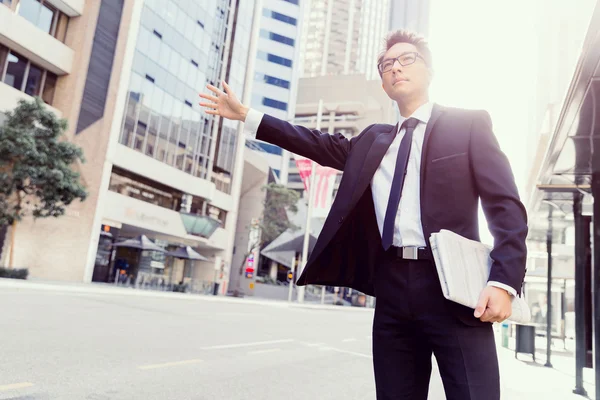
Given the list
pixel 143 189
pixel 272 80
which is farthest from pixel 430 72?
pixel 272 80

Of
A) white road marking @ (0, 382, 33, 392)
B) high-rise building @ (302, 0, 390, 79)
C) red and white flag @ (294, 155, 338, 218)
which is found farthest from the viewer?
high-rise building @ (302, 0, 390, 79)

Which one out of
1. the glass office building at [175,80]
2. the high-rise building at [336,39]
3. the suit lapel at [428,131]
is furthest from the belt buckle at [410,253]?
the high-rise building at [336,39]

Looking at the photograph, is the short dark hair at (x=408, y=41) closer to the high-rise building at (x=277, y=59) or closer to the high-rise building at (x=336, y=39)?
the high-rise building at (x=277, y=59)

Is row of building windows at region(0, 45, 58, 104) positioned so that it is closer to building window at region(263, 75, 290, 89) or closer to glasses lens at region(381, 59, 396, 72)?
glasses lens at region(381, 59, 396, 72)

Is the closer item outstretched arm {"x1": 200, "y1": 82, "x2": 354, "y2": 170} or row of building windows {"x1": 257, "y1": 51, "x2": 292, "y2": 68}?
outstretched arm {"x1": 200, "y1": 82, "x2": 354, "y2": 170}

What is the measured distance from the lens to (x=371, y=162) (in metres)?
2.23

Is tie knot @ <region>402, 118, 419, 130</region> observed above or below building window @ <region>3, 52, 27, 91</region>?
below

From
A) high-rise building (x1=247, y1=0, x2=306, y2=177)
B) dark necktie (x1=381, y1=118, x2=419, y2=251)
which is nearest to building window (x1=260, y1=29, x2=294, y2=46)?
high-rise building (x1=247, y1=0, x2=306, y2=177)

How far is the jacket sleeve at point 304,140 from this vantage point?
2.41 meters

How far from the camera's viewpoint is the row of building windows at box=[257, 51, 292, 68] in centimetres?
6994

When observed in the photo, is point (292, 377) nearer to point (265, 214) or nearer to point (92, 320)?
A: point (92, 320)

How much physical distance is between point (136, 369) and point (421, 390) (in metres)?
4.25

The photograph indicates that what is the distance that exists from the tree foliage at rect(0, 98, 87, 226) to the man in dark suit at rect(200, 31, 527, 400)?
20587 mm

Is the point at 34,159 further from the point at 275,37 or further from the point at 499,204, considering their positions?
the point at 275,37
